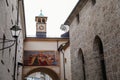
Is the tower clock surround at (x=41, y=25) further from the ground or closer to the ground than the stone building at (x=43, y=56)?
further from the ground

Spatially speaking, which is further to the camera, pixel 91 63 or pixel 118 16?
pixel 91 63

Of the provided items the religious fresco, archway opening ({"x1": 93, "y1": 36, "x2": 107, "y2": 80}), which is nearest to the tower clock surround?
the religious fresco

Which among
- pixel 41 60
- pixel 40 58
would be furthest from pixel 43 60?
pixel 40 58

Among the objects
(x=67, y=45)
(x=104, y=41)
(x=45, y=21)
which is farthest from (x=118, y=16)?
(x=45, y=21)

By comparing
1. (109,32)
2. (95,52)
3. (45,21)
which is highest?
(45,21)

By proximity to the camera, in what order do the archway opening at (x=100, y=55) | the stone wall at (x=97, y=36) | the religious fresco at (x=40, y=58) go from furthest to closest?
the religious fresco at (x=40, y=58)
the archway opening at (x=100, y=55)
the stone wall at (x=97, y=36)

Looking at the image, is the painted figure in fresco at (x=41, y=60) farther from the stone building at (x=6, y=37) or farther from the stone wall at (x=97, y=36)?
the stone wall at (x=97, y=36)

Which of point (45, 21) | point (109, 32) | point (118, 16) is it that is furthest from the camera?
point (45, 21)

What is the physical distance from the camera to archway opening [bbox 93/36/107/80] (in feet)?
38.5

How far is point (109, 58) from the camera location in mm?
10273

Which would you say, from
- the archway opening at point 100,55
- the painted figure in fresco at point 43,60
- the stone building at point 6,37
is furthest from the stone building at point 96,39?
the painted figure in fresco at point 43,60

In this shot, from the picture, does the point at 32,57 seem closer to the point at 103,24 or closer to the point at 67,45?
the point at 67,45

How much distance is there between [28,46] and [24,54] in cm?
118

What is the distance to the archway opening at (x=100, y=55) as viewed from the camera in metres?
11.7
